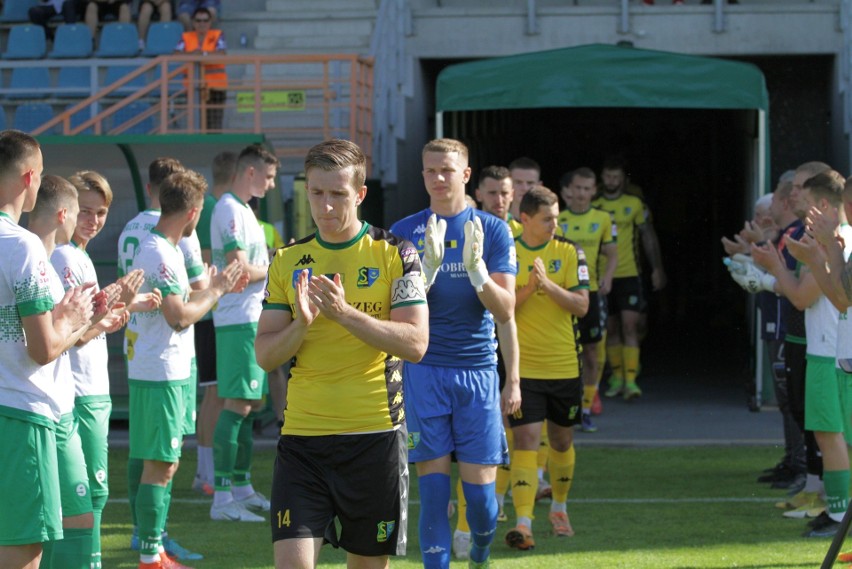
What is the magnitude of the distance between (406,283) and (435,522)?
1.66 m

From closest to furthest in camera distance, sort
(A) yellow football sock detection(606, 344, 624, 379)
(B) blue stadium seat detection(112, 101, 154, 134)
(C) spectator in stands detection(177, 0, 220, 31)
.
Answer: (A) yellow football sock detection(606, 344, 624, 379) < (B) blue stadium seat detection(112, 101, 154, 134) < (C) spectator in stands detection(177, 0, 220, 31)

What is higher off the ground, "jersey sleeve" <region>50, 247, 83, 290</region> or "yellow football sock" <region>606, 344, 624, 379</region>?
"jersey sleeve" <region>50, 247, 83, 290</region>

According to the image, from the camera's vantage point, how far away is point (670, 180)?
22.9m

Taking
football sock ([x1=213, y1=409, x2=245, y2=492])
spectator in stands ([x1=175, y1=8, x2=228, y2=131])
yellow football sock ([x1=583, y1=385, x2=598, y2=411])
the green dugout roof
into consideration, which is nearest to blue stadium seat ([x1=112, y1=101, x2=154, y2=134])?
spectator in stands ([x1=175, y1=8, x2=228, y2=131])

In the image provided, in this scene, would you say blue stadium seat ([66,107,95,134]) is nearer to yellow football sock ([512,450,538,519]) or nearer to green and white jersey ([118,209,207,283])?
green and white jersey ([118,209,207,283])

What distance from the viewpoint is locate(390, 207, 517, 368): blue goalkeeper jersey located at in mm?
6133

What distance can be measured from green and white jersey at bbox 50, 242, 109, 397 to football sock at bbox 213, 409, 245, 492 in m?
2.11

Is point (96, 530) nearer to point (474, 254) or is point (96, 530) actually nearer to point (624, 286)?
point (474, 254)

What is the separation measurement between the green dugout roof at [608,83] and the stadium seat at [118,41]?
7.86 meters

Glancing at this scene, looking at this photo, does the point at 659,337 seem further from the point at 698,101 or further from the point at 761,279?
the point at 761,279

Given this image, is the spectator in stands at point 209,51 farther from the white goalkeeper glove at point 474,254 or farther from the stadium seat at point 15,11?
the white goalkeeper glove at point 474,254

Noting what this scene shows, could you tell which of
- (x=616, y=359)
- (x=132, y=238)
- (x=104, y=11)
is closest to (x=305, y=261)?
(x=132, y=238)

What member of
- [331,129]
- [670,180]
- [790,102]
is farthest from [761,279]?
[670,180]

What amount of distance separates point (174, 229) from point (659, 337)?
13.2 meters
